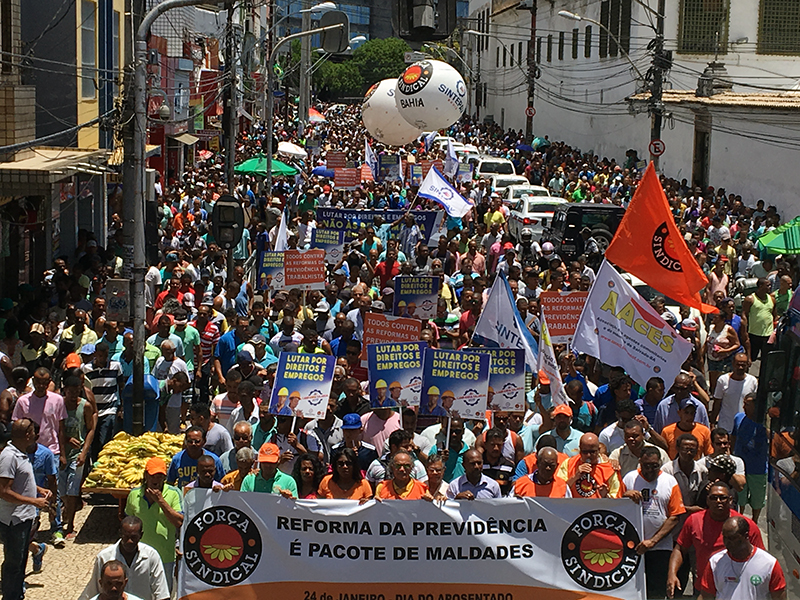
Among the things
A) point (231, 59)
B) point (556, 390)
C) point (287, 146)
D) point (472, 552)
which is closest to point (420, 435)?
point (556, 390)

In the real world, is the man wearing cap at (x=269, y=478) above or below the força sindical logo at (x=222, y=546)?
above

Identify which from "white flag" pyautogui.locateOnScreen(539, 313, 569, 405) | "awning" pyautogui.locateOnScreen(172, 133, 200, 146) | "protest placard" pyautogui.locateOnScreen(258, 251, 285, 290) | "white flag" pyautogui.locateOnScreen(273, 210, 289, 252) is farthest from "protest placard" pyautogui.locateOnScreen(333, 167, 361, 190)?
"white flag" pyautogui.locateOnScreen(539, 313, 569, 405)

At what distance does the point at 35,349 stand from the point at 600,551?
739 cm

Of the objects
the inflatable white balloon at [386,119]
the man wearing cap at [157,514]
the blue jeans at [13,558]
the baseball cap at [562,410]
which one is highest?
the inflatable white balloon at [386,119]

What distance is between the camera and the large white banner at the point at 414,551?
761 centimetres

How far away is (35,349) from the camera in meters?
12.9

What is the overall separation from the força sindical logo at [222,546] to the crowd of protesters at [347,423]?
22 centimetres

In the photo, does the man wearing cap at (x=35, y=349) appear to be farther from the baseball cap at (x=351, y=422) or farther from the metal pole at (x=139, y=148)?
the baseball cap at (x=351, y=422)

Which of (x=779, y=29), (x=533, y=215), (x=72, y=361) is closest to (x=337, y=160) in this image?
(x=533, y=215)

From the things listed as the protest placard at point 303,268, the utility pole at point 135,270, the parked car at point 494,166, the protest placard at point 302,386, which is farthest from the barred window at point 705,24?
the protest placard at point 302,386

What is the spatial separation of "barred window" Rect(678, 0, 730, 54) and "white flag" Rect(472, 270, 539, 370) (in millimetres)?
33323

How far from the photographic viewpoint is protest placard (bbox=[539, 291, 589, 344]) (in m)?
12.8

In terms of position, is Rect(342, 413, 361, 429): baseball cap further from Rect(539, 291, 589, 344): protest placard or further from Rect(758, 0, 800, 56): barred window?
Rect(758, 0, 800, 56): barred window

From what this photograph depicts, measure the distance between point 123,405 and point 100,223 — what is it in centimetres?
1505
